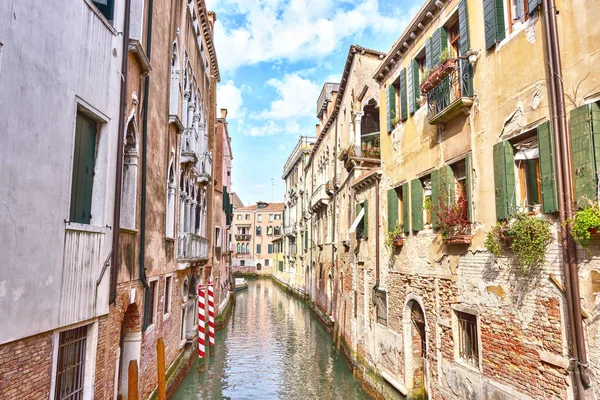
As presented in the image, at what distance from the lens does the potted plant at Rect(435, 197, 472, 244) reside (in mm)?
6916

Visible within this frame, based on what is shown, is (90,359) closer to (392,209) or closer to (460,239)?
(460,239)

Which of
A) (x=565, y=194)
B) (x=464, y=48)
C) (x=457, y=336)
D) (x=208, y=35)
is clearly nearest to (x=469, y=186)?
(x=565, y=194)

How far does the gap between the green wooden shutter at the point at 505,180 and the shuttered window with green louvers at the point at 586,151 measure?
45.9 inches

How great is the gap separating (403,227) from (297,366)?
23.2ft

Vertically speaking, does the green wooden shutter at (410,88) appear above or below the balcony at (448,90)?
above

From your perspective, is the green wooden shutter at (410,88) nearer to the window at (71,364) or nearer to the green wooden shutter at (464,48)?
the green wooden shutter at (464,48)

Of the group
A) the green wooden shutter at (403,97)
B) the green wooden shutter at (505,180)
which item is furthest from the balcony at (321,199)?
the green wooden shutter at (505,180)

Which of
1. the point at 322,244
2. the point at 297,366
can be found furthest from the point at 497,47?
the point at 322,244

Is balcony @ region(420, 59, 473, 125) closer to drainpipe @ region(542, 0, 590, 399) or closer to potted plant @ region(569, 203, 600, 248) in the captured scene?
drainpipe @ region(542, 0, 590, 399)

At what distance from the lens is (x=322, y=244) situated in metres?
24.3

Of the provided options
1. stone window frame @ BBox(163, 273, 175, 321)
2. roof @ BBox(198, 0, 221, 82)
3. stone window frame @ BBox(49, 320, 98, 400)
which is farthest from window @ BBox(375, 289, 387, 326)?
roof @ BBox(198, 0, 221, 82)

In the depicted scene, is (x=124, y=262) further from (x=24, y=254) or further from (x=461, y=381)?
(x=461, y=381)

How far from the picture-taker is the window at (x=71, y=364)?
5230 mm

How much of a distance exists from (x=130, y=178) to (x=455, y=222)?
5548 millimetres
